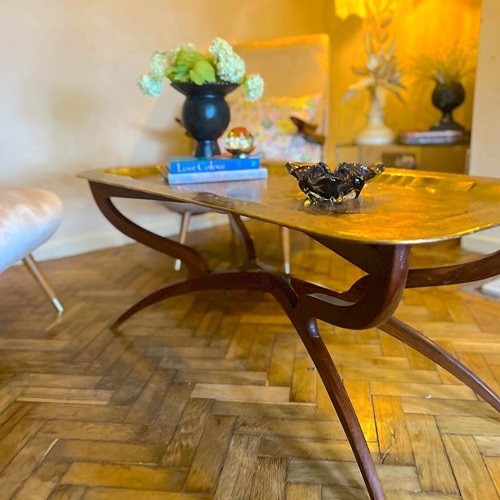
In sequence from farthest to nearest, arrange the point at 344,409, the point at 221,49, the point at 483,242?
the point at 483,242 → the point at 221,49 → the point at 344,409

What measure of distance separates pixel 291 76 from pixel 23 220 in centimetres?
153

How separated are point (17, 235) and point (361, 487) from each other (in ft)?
3.44

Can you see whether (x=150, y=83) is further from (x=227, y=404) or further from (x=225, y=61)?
(x=227, y=404)

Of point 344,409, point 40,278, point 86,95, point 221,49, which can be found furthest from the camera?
point 86,95

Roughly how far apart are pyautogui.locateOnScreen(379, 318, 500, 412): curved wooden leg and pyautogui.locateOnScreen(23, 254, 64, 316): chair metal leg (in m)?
1.15

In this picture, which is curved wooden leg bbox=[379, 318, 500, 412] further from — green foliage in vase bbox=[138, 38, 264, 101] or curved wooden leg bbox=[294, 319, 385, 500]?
green foliage in vase bbox=[138, 38, 264, 101]

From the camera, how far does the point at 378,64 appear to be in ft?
8.45

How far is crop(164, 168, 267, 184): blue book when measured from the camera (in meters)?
1.36

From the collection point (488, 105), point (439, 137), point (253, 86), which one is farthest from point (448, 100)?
point (253, 86)

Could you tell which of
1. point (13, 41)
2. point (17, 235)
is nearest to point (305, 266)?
point (17, 235)

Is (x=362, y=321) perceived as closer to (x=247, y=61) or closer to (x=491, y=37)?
(x=491, y=37)

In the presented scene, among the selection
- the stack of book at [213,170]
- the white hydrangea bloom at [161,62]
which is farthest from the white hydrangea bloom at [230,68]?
the stack of book at [213,170]

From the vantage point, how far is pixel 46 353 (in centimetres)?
147

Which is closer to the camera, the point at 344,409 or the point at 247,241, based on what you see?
the point at 344,409
